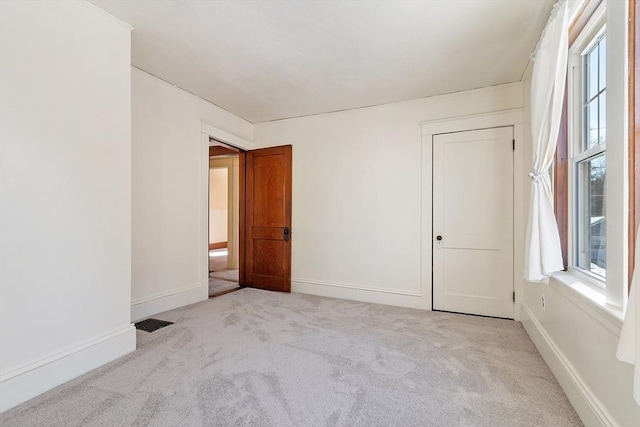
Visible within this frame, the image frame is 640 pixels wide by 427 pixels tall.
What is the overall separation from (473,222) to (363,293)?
168cm

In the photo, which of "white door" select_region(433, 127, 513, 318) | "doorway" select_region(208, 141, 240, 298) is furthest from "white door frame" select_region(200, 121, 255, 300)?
"white door" select_region(433, 127, 513, 318)

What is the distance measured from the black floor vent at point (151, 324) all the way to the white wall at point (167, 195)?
13cm

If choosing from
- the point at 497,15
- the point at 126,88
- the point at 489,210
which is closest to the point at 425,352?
the point at 489,210

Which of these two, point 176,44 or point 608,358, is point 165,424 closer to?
point 608,358

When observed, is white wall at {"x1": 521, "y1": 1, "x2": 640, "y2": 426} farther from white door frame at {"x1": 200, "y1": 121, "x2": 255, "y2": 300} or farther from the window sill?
white door frame at {"x1": 200, "y1": 121, "x2": 255, "y2": 300}

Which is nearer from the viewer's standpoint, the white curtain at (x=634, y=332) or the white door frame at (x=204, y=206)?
the white curtain at (x=634, y=332)

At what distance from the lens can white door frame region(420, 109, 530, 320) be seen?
3.21 meters

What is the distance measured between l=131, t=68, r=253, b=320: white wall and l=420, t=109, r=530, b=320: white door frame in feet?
9.44

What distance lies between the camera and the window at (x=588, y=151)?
1.77 meters

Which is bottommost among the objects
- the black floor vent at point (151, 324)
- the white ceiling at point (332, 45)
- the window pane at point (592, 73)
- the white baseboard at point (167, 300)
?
the black floor vent at point (151, 324)

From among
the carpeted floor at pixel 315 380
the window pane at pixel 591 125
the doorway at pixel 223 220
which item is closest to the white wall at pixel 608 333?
the carpeted floor at pixel 315 380

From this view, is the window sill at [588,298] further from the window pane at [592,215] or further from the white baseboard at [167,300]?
the white baseboard at [167,300]

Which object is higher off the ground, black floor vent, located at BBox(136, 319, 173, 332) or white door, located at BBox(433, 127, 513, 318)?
white door, located at BBox(433, 127, 513, 318)

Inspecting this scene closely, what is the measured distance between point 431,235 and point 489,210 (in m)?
0.71
